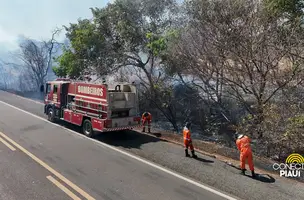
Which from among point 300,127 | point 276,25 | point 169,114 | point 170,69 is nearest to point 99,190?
point 300,127

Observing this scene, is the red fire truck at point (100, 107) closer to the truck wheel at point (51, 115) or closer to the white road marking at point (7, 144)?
the truck wheel at point (51, 115)

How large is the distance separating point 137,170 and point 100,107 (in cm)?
438

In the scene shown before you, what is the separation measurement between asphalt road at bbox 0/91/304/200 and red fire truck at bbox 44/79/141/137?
0.66 meters

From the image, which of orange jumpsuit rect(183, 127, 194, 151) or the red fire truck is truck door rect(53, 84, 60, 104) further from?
orange jumpsuit rect(183, 127, 194, 151)

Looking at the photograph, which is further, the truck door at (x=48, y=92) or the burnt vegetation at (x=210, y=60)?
the truck door at (x=48, y=92)

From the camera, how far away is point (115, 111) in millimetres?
11227

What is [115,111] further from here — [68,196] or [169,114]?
[169,114]

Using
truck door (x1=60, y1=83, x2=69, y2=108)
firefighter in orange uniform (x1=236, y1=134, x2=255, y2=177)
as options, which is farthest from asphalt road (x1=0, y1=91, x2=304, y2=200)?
truck door (x1=60, y1=83, x2=69, y2=108)

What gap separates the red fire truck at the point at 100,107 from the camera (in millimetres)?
10938

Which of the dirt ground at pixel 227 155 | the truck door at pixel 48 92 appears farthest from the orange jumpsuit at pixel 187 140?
the truck door at pixel 48 92

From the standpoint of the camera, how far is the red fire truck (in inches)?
431

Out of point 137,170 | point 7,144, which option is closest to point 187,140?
point 137,170

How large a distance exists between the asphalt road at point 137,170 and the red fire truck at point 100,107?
2.15 feet

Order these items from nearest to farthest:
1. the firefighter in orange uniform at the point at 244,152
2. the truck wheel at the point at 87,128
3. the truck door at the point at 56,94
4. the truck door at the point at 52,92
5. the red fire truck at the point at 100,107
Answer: the firefighter in orange uniform at the point at 244,152 → the red fire truck at the point at 100,107 → the truck wheel at the point at 87,128 → the truck door at the point at 56,94 → the truck door at the point at 52,92
